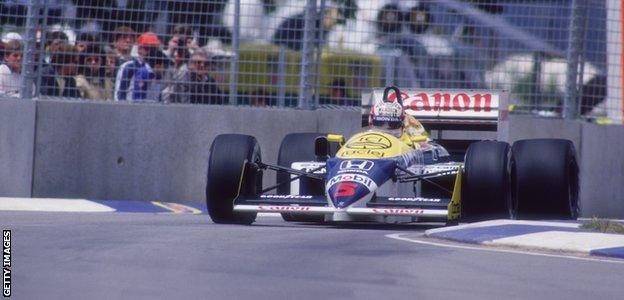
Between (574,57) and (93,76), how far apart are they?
587 centimetres

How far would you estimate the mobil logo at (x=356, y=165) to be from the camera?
12914mm

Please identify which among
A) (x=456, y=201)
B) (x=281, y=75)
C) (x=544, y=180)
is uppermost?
(x=281, y=75)

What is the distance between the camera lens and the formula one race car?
1270 centimetres

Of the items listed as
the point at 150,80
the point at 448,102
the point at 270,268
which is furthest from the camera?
the point at 150,80

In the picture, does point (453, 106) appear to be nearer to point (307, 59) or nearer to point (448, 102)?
point (448, 102)

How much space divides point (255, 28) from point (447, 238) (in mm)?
6220

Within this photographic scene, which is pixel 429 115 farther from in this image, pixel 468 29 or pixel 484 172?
pixel 484 172

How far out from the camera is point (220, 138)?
1352 centimetres

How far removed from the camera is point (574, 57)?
1758 cm

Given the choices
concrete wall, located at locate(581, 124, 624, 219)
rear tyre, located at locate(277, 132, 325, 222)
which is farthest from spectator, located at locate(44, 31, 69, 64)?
concrete wall, located at locate(581, 124, 624, 219)

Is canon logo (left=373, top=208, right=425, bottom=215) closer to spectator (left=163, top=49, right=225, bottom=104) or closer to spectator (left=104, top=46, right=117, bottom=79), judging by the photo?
spectator (left=163, top=49, right=225, bottom=104)

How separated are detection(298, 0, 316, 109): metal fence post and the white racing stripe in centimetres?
293

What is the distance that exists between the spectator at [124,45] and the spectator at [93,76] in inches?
7.3

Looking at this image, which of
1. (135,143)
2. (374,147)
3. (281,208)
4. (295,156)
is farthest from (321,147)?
(135,143)
